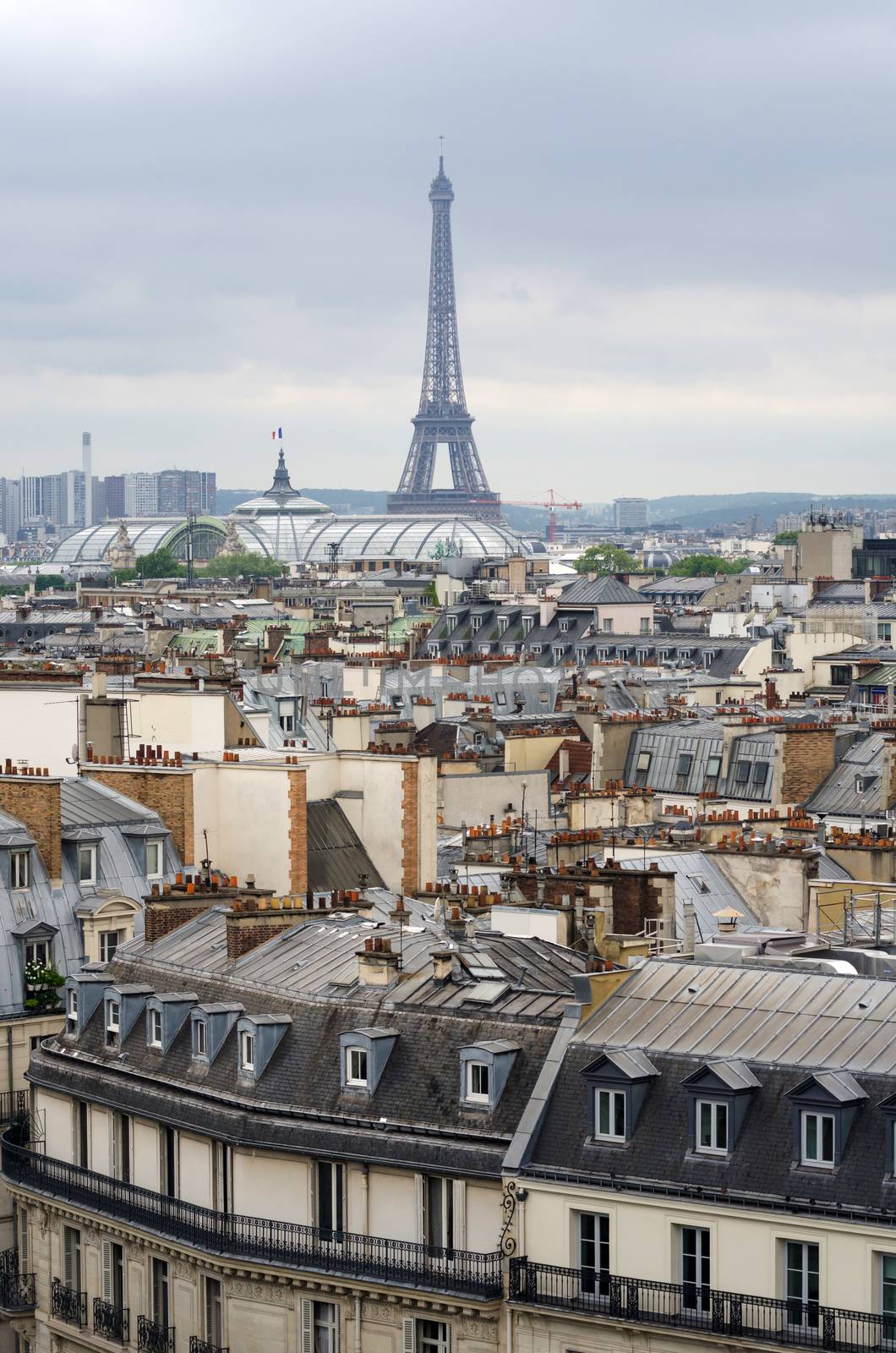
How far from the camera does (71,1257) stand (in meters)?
25.8

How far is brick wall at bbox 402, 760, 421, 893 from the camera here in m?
34.8

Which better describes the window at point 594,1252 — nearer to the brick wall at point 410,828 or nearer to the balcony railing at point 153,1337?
the balcony railing at point 153,1337

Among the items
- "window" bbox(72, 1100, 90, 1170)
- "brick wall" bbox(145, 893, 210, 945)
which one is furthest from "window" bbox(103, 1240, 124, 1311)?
"brick wall" bbox(145, 893, 210, 945)

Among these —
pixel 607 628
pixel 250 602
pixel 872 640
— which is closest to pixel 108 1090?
pixel 872 640

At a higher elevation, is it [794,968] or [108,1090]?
[794,968]

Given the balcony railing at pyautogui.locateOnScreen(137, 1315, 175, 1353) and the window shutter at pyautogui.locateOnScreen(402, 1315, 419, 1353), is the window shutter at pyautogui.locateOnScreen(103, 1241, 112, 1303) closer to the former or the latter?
the balcony railing at pyautogui.locateOnScreen(137, 1315, 175, 1353)

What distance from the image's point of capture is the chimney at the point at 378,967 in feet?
79.0

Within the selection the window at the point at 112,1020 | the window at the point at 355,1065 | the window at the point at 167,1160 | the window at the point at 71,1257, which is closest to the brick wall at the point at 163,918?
the window at the point at 112,1020

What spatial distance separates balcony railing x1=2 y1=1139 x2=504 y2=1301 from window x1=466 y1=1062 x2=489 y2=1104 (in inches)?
48.7

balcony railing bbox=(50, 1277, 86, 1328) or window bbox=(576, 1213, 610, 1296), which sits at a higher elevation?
window bbox=(576, 1213, 610, 1296)

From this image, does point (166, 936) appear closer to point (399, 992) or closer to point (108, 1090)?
point (108, 1090)

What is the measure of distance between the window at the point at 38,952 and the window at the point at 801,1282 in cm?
1167

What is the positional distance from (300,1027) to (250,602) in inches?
4480

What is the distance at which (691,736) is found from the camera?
50.2 meters
